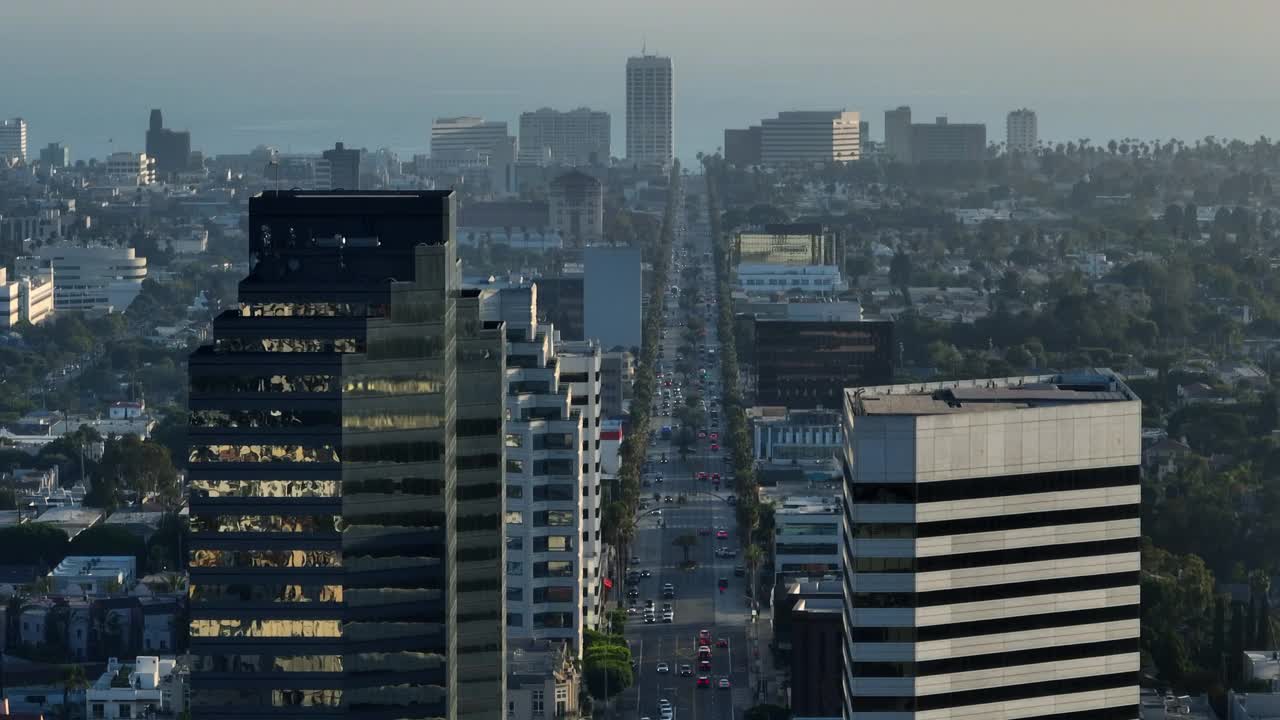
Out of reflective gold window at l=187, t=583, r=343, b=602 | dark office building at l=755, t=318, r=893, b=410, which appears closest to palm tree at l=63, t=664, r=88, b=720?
reflective gold window at l=187, t=583, r=343, b=602

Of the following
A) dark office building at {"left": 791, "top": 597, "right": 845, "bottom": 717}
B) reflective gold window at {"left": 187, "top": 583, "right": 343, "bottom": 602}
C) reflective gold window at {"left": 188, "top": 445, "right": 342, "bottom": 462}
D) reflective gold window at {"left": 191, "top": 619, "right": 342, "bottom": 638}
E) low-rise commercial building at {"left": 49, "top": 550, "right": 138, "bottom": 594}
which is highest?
reflective gold window at {"left": 188, "top": 445, "right": 342, "bottom": 462}

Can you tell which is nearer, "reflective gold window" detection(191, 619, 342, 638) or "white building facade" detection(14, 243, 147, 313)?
"reflective gold window" detection(191, 619, 342, 638)

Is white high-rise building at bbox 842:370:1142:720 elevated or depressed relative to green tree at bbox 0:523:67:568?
elevated

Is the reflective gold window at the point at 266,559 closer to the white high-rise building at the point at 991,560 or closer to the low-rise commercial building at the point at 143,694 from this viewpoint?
the white high-rise building at the point at 991,560

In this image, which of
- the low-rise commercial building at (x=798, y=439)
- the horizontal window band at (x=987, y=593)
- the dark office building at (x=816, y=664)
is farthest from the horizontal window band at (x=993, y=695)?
the low-rise commercial building at (x=798, y=439)

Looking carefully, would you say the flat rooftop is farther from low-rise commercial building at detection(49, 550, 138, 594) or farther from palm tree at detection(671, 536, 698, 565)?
palm tree at detection(671, 536, 698, 565)

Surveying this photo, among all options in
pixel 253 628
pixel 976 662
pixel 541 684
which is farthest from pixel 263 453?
pixel 541 684

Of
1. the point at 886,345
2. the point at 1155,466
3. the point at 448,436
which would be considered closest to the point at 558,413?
the point at 448,436

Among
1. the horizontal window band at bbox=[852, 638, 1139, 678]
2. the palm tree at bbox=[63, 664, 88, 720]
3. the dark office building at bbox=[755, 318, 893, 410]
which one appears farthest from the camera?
the dark office building at bbox=[755, 318, 893, 410]
